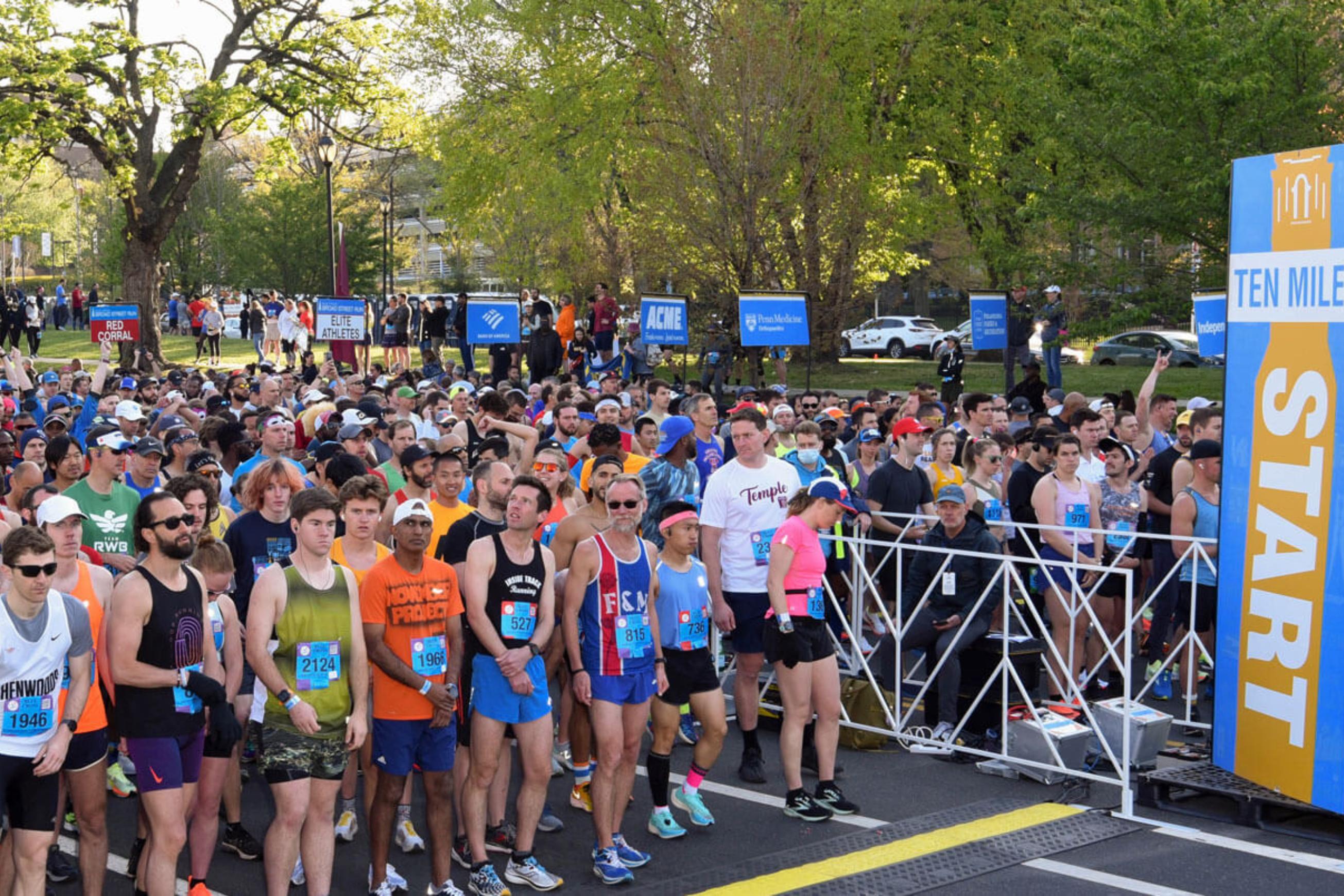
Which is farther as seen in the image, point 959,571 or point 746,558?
point 959,571

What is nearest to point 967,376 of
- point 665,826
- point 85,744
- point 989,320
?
point 989,320

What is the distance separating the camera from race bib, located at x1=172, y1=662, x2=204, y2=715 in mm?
6070

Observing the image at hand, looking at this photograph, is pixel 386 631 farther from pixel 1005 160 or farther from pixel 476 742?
pixel 1005 160

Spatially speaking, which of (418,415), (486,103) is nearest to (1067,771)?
(418,415)

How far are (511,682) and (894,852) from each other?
86.7 inches

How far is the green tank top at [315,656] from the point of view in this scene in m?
A: 6.11

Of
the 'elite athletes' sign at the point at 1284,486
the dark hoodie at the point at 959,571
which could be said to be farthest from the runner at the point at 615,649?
the 'elite athletes' sign at the point at 1284,486

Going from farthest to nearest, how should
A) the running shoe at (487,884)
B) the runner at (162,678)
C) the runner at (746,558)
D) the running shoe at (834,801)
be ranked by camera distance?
1. the runner at (746,558)
2. the running shoe at (834,801)
3. the running shoe at (487,884)
4. the runner at (162,678)

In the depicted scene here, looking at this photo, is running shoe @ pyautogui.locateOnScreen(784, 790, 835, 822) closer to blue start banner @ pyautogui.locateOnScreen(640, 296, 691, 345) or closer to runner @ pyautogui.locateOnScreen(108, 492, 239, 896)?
runner @ pyautogui.locateOnScreen(108, 492, 239, 896)

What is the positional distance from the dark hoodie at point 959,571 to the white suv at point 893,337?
35386 mm

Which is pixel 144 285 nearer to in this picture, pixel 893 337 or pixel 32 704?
pixel 893 337

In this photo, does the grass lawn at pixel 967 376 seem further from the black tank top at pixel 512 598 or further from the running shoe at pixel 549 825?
the black tank top at pixel 512 598

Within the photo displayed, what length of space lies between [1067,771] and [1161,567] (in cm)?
254

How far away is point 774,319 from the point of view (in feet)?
64.2
